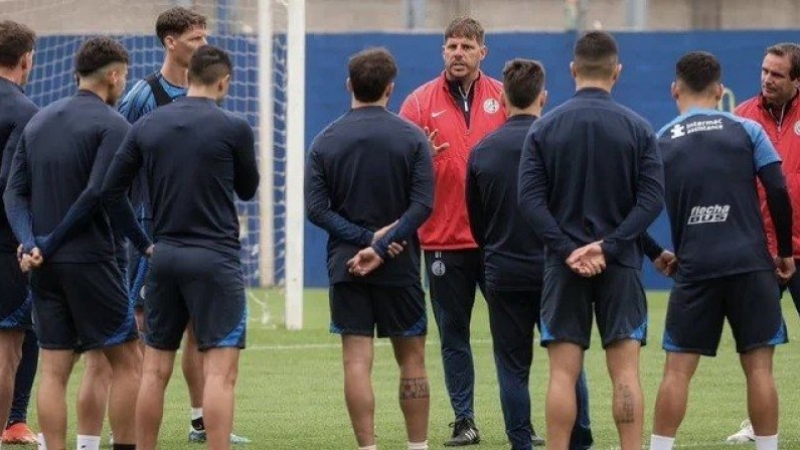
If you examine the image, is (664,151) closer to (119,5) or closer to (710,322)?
(710,322)

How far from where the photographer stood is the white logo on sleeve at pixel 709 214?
26.4 ft

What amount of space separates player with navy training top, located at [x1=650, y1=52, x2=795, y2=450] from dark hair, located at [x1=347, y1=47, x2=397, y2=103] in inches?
50.5

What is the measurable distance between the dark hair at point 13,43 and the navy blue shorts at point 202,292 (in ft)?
5.13

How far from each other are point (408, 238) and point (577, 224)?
89cm

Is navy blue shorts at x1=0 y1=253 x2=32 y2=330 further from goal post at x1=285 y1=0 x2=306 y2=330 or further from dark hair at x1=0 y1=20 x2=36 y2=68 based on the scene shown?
goal post at x1=285 y1=0 x2=306 y2=330

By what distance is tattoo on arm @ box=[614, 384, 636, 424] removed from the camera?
25.3 feet

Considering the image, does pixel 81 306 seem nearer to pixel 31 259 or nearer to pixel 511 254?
pixel 31 259

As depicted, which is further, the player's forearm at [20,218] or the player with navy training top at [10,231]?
the player with navy training top at [10,231]

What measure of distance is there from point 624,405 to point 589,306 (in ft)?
1.46

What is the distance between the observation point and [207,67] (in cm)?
788

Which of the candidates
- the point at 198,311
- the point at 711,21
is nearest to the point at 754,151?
the point at 198,311

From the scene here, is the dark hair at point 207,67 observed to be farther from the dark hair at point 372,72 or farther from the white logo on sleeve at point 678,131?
the white logo on sleeve at point 678,131

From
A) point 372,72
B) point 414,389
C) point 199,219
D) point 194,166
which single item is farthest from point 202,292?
point 372,72

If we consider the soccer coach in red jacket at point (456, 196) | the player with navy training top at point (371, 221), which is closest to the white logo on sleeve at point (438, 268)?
the soccer coach in red jacket at point (456, 196)
